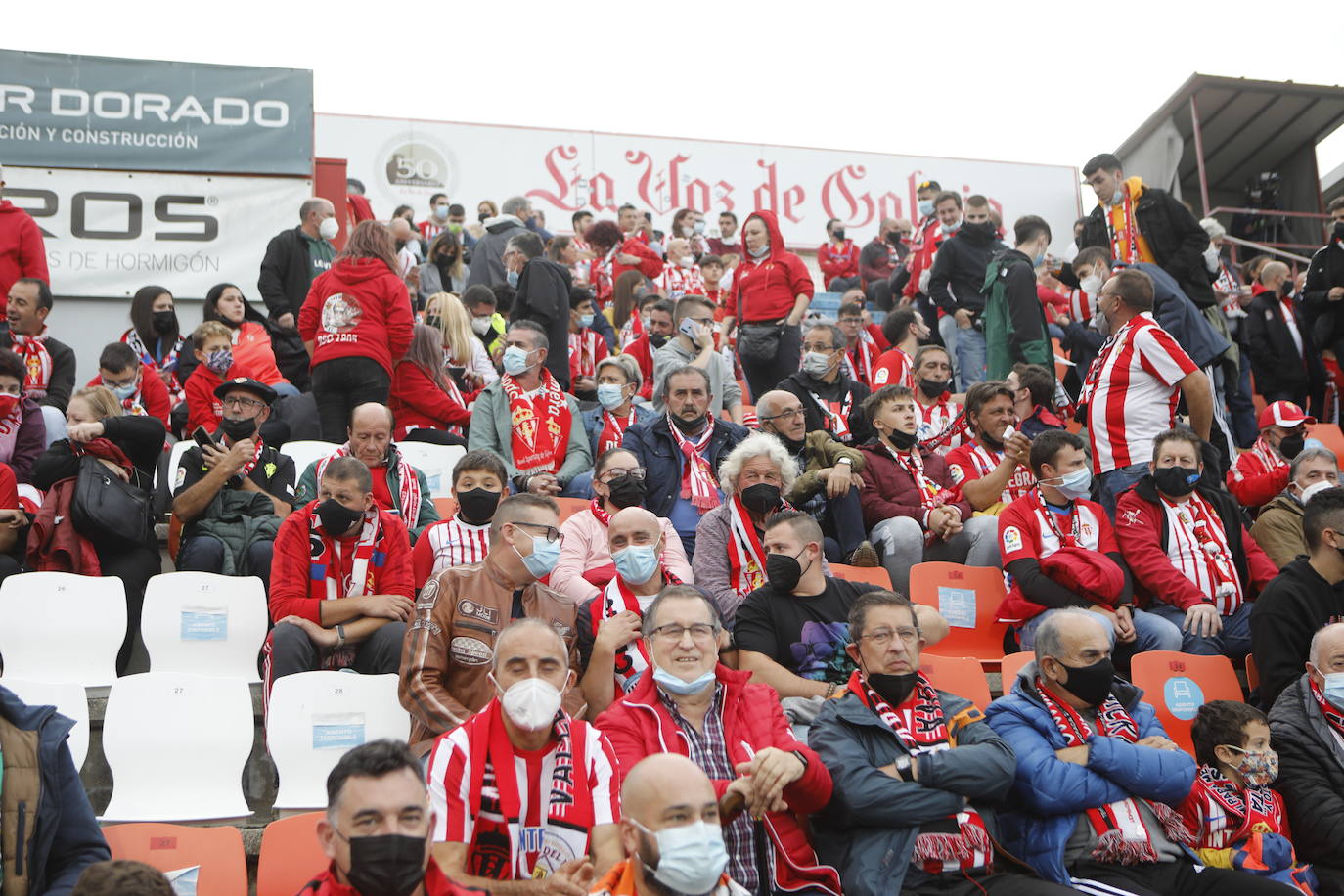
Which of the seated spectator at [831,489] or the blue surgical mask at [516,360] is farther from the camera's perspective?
the blue surgical mask at [516,360]

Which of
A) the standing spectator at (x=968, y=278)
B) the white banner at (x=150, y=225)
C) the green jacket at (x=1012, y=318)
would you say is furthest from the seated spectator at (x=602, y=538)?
the white banner at (x=150, y=225)

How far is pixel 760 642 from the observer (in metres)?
4.26

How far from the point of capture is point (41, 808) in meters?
2.97

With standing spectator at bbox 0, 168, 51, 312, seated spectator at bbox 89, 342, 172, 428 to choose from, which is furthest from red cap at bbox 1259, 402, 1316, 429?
standing spectator at bbox 0, 168, 51, 312

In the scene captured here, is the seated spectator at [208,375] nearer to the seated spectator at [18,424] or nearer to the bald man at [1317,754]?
the seated spectator at [18,424]

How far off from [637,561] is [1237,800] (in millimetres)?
2207

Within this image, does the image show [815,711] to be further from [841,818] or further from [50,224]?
[50,224]

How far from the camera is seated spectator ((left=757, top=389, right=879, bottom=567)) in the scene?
5.55 m

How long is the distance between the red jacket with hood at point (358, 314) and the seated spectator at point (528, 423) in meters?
0.62

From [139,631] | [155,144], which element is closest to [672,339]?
[139,631]

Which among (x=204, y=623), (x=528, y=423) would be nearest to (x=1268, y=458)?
(x=528, y=423)

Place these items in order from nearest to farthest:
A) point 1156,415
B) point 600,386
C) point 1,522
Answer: point 1,522
point 1156,415
point 600,386

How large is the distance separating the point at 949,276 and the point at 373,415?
534 cm

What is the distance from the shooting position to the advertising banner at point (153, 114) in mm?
9461
